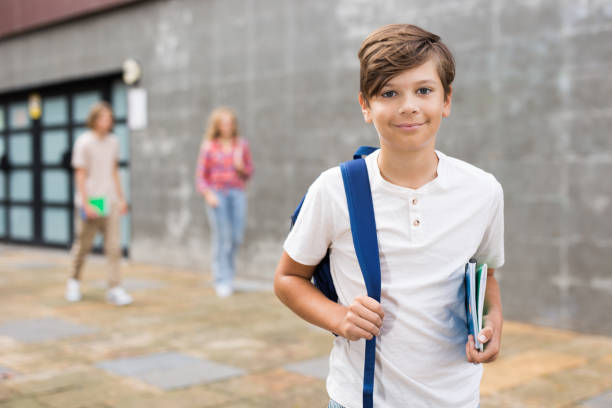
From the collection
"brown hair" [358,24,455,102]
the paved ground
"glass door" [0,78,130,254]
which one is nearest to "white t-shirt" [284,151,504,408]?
"brown hair" [358,24,455,102]

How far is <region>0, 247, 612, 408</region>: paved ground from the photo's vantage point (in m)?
3.81

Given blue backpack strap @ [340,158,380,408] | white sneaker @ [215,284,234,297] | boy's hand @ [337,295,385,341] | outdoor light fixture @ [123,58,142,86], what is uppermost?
outdoor light fixture @ [123,58,142,86]

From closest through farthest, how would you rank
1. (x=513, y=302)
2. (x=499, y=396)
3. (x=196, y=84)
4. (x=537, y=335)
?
1. (x=499, y=396)
2. (x=537, y=335)
3. (x=513, y=302)
4. (x=196, y=84)

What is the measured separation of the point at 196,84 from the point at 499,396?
6.09m

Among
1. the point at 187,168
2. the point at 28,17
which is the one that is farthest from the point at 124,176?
the point at 28,17

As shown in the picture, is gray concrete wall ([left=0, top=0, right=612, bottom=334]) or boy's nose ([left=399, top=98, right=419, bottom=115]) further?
gray concrete wall ([left=0, top=0, right=612, bottom=334])

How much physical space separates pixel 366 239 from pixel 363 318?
18cm

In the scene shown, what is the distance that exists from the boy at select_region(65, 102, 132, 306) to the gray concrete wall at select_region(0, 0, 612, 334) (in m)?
1.91

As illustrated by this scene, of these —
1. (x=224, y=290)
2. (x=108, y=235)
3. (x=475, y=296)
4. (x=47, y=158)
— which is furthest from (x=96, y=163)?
(x=47, y=158)

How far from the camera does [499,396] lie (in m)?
3.81

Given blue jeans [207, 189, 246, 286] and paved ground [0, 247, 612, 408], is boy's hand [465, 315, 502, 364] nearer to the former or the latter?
paved ground [0, 247, 612, 408]

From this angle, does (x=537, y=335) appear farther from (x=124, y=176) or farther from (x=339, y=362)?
(x=124, y=176)

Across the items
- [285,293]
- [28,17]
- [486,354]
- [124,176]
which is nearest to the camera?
[486,354]

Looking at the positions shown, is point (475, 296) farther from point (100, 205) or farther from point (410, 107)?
point (100, 205)
